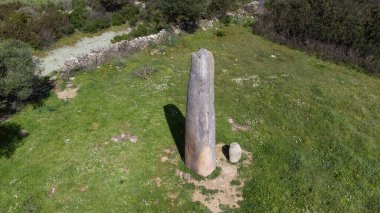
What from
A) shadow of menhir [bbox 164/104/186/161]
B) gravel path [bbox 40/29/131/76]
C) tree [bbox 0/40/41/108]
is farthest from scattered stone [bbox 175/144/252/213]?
gravel path [bbox 40/29/131/76]

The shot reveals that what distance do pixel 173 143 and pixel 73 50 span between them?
17762 mm

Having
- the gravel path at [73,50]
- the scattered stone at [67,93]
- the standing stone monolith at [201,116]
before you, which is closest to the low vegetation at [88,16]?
the gravel path at [73,50]

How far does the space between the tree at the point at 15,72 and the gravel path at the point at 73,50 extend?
17.3 feet

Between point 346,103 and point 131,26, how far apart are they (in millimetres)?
23128

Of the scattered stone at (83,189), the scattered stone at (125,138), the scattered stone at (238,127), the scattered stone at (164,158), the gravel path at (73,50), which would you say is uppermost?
the scattered stone at (238,127)

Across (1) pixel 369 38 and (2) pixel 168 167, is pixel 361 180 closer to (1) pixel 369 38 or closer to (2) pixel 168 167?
(2) pixel 168 167

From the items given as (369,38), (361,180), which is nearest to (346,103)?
(361,180)

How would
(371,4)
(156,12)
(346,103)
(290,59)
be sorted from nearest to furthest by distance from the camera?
(346,103), (290,59), (371,4), (156,12)

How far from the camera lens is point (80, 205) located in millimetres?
15289

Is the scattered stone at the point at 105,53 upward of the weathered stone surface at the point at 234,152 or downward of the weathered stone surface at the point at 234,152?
downward

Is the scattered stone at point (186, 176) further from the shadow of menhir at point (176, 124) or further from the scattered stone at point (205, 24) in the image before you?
the scattered stone at point (205, 24)

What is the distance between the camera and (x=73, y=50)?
31391 millimetres

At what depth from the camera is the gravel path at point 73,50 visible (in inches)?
1121

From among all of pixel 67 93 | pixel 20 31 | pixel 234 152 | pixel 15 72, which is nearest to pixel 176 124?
pixel 234 152
